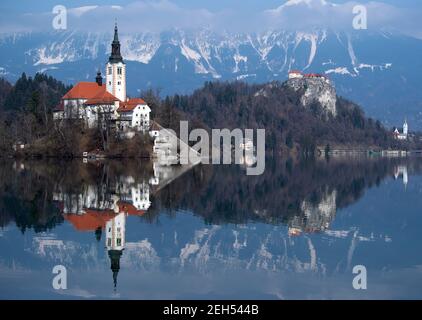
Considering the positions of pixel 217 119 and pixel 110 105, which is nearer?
pixel 110 105

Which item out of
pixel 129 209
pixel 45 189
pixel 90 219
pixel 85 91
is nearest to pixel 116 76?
pixel 85 91

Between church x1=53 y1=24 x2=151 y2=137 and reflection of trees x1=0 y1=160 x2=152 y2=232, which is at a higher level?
church x1=53 y1=24 x2=151 y2=137

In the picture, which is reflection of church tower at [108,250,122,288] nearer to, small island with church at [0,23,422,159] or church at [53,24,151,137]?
small island with church at [0,23,422,159]

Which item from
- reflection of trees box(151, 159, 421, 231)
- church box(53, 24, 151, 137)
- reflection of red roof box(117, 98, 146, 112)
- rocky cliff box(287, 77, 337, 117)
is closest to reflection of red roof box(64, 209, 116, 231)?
reflection of trees box(151, 159, 421, 231)

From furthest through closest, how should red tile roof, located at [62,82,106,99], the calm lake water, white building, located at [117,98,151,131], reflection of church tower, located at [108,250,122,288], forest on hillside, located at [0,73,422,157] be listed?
red tile roof, located at [62,82,106,99] → white building, located at [117,98,151,131] → forest on hillside, located at [0,73,422,157] → reflection of church tower, located at [108,250,122,288] → the calm lake water

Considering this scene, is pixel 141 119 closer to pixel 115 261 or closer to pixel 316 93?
pixel 115 261

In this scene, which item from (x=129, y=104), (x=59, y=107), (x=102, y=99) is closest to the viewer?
(x=129, y=104)
